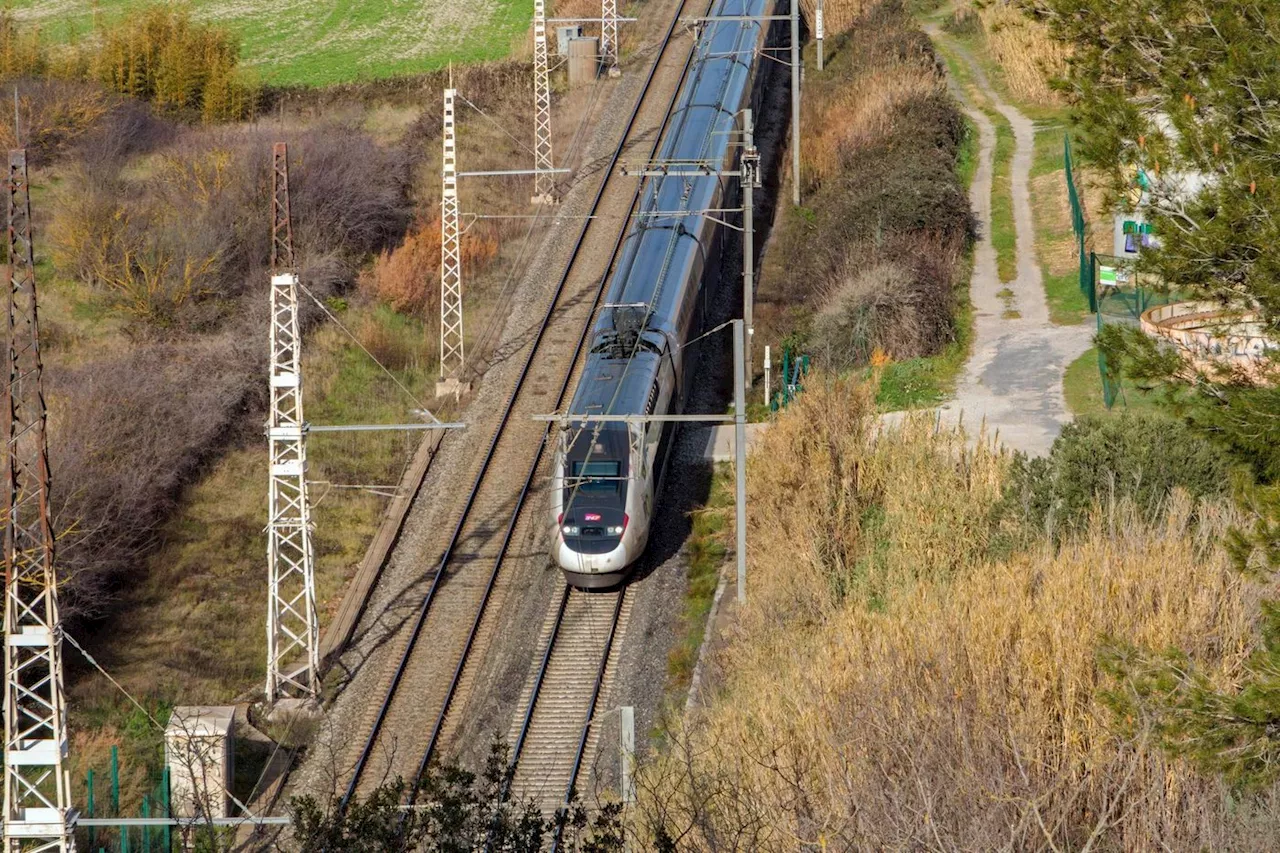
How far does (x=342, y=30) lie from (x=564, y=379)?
33.3 metres

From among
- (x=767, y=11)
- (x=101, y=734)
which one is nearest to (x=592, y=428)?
(x=101, y=734)

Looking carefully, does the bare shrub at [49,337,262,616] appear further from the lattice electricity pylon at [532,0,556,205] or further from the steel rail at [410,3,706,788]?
the lattice electricity pylon at [532,0,556,205]

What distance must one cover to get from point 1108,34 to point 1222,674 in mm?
6666

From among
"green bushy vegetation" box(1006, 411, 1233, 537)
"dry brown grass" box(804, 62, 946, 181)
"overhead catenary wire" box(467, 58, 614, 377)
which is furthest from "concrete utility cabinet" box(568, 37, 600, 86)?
"green bushy vegetation" box(1006, 411, 1233, 537)

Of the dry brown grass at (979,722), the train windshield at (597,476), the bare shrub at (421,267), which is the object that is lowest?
the bare shrub at (421,267)

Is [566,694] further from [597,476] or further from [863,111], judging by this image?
→ [863,111]

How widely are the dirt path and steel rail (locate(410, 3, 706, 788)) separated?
815 centimetres

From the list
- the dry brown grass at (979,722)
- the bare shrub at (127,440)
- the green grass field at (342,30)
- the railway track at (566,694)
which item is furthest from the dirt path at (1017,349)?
the green grass field at (342,30)

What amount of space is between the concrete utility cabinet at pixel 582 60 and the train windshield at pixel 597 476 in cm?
2740

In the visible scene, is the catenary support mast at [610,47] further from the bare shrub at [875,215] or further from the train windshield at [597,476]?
the train windshield at [597,476]

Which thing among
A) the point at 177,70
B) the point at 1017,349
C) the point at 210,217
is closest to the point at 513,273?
the point at 210,217

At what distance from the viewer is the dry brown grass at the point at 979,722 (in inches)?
520

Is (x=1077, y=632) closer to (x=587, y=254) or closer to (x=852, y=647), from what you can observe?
(x=852, y=647)

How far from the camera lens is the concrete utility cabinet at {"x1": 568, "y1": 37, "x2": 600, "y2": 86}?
51.1m
